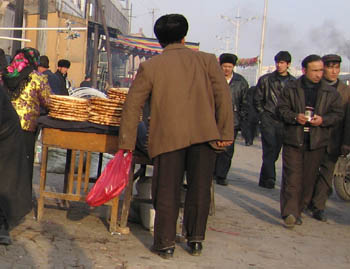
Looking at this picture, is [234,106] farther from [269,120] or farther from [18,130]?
[18,130]

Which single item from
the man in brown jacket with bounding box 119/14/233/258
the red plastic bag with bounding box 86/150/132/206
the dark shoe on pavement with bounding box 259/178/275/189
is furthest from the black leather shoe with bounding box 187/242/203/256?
the dark shoe on pavement with bounding box 259/178/275/189

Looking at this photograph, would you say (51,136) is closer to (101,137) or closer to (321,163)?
(101,137)

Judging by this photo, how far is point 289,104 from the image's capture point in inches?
249

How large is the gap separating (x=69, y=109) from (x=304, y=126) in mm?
2376

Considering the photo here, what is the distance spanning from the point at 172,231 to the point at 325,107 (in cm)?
242

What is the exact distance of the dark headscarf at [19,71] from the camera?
555 cm

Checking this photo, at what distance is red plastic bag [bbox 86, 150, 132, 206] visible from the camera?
4891 millimetres

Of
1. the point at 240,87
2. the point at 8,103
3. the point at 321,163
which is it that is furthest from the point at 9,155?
the point at 240,87

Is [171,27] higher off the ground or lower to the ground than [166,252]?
higher

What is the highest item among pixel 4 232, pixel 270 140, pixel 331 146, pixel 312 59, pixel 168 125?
pixel 312 59

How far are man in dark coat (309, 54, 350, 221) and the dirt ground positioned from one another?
0.20 m

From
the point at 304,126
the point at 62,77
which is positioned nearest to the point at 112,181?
the point at 304,126

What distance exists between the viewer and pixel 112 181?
4922mm

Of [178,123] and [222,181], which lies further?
[222,181]
